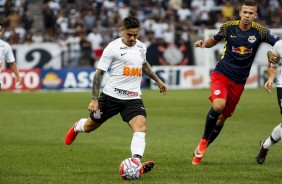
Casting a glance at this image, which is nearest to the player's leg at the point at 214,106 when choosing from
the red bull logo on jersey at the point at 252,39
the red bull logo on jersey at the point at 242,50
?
the red bull logo on jersey at the point at 242,50

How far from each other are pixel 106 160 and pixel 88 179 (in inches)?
88.8

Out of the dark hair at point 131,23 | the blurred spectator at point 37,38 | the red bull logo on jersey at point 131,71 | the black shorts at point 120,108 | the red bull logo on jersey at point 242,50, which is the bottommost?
the blurred spectator at point 37,38

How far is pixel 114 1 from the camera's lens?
39.2 meters

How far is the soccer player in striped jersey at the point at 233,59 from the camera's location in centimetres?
1178

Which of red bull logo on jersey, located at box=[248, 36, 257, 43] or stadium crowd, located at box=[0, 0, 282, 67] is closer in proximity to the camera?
red bull logo on jersey, located at box=[248, 36, 257, 43]

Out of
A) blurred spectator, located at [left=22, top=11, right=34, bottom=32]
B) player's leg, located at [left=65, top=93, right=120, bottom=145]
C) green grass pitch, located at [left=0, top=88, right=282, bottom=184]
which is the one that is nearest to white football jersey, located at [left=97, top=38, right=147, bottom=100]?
player's leg, located at [left=65, top=93, right=120, bottom=145]

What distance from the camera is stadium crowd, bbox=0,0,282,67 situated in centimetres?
3444

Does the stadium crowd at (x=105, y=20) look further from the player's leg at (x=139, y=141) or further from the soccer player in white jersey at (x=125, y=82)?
the player's leg at (x=139, y=141)

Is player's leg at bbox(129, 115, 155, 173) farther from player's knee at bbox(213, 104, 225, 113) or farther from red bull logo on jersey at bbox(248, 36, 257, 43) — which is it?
red bull logo on jersey at bbox(248, 36, 257, 43)

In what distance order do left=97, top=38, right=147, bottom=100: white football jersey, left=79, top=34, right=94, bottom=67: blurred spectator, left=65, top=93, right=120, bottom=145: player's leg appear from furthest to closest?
left=79, top=34, right=94, bottom=67: blurred spectator → left=65, top=93, right=120, bottom=145: player's leg → left=97, top=38, right=147, bottom=100: white football jersey

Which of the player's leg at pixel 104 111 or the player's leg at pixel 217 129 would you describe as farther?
the player's leg at pixel 217 129

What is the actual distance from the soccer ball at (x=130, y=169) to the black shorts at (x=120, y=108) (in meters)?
0.89

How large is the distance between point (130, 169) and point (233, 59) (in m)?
2.98

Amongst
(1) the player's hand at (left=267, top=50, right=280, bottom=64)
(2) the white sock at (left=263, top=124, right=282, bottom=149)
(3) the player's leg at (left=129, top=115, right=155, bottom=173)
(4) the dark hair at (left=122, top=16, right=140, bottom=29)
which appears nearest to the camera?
(3) the player's leg at (left=129, top=115, right=155, bottom=173)
